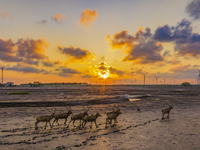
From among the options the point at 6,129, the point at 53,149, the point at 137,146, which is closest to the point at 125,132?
the point at 137,146

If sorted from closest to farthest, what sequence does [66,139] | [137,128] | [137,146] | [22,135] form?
1. [137,146]
2. [66,139]
3. [22,135]
4. [137,128]

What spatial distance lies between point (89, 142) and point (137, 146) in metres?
2.89

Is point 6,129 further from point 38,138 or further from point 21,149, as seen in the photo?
point 21,149

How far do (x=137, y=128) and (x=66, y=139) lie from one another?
5.92 m

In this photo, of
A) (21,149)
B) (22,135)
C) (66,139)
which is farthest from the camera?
(22,135)

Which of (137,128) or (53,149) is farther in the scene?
(137,128)

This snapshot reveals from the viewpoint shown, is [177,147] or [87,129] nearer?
[177,147]

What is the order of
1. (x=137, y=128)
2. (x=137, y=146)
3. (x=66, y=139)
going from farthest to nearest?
(x=137, y=128) → (x=66, y=139) → (x=137, y=146)

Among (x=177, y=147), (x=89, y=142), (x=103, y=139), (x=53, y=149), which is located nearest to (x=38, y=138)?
(x=53, y=149)

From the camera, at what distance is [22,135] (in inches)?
435

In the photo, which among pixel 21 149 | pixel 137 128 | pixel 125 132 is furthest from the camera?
pixel 137 128

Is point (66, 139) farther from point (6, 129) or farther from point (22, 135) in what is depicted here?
point (6, 129)

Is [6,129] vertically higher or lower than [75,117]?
lower

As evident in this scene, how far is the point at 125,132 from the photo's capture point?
39.1 ft
